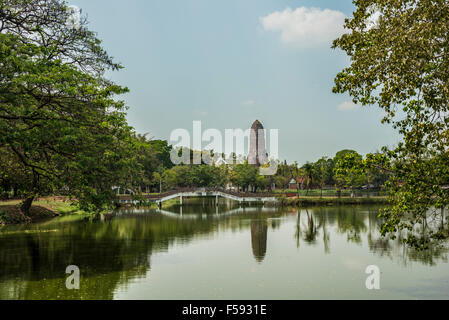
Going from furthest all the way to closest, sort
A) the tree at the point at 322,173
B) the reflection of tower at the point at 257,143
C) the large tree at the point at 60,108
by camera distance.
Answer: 1. the reflection of tower at the point at 257,143
2. the tree at the point at 322,173
3. the large tree at the point at 60,108

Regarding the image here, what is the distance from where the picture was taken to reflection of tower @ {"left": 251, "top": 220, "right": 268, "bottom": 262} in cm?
1830

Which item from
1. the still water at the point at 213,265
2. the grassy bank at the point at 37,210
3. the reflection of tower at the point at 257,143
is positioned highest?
the reflection of tower at the point at 257,143

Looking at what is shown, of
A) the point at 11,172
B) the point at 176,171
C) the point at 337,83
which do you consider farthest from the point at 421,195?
the point at 176,171

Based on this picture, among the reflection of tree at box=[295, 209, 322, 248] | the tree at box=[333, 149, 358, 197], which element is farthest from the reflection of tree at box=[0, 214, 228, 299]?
the tree at box=[333, 149, 358, 197]

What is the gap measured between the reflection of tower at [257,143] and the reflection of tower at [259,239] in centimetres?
7189

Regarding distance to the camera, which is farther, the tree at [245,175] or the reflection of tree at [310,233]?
the tree at [245,175]

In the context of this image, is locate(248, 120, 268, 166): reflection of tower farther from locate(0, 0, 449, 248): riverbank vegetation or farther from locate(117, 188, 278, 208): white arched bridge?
locate(0, 0, 449, 248): riverbank vegetation

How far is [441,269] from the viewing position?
14078 millimetres

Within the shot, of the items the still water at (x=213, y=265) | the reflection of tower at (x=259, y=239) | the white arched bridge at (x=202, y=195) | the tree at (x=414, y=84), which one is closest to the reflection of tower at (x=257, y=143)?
the white arched bridge at (x=202, y=195)

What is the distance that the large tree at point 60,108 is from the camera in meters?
11.9

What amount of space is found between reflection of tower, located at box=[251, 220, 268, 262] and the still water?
6 centimetres

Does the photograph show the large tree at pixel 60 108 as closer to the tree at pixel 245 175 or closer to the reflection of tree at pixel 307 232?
the reflection of tree at pixel 307 232

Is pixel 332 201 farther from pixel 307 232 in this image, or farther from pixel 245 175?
pixel 307 232

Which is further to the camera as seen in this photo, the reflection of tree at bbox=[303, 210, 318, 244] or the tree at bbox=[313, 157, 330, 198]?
the tree at bbox=[313, 157, 330, 198]
